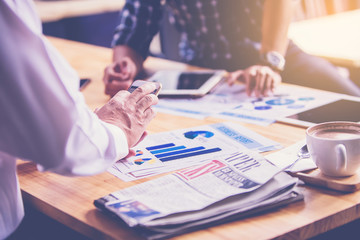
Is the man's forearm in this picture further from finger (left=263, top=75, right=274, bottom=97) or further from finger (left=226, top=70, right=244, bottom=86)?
finger (left=263, top=75, right=274, bottom=97)

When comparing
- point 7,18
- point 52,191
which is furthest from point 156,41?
point 7,18

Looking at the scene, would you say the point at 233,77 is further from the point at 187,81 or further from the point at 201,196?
the point at 201,196

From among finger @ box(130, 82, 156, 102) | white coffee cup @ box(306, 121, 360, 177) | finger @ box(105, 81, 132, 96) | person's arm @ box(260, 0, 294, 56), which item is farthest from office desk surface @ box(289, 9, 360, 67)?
finger @ box(130, 82, 156, 102)

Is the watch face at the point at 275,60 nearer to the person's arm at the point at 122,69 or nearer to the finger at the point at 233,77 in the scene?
the finger at the point at 233,77

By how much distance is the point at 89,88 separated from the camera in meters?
1.68

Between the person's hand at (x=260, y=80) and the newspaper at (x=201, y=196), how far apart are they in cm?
60

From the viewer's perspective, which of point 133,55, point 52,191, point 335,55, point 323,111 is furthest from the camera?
point 335,55

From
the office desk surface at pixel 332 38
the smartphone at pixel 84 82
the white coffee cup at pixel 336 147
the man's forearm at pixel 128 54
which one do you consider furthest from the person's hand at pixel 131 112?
the office desk surface at pixel 332 38

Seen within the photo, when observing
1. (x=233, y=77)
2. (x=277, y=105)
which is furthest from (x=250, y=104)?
(x=233, y=77)

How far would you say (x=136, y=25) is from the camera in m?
1.89

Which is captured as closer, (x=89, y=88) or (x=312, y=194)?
(x=312, y=194)

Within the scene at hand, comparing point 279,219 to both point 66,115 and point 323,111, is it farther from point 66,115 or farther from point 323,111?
point 323,111

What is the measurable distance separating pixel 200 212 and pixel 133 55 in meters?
1.18

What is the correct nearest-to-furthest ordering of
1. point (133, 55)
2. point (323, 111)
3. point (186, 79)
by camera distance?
point (323, 111)
point (186, 79)
point (133, 55)
